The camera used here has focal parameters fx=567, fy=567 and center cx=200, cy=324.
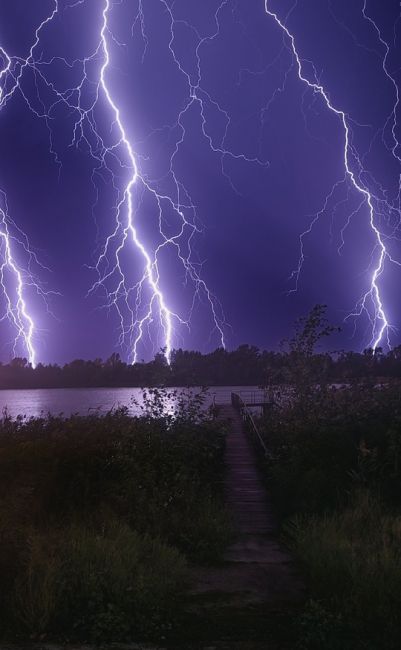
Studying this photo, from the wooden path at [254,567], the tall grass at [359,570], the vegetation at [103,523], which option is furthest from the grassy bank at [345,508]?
the vegetation at [103,523]

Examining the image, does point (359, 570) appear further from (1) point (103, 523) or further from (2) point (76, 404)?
(2) point (76, 404)

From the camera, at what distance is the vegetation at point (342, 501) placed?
4952 millimetres

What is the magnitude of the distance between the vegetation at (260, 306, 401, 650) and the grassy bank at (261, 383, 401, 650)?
1 cm

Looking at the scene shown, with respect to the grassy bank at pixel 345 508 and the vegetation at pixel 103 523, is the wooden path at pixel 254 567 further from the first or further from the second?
the vegetation at pixel 103 523

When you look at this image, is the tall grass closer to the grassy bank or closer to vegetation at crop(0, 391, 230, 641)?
the grassy bank

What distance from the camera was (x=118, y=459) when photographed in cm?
879

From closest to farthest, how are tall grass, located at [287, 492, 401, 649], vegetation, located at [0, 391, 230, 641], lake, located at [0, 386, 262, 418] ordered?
tall grass, located at [287, 492, 401, 649] < vegetation, located at [0, 391, 230, 641] < lake, located at [0, 386, 262, 418]

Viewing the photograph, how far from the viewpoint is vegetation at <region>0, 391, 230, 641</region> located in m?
5.11

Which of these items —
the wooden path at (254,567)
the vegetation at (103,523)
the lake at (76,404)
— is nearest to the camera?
the vegetation at (103,523)

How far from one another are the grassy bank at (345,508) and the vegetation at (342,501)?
12 millimetres

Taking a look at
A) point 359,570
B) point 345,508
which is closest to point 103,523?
point 359,570

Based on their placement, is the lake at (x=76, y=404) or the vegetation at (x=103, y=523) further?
the lake at (x=76, y=404)

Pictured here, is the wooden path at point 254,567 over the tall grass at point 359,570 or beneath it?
beneath

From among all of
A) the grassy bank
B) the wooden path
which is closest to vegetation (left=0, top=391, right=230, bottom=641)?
the wooden path
